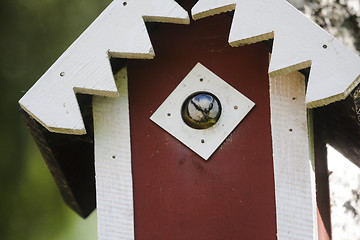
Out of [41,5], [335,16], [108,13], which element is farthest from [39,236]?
[108,13]

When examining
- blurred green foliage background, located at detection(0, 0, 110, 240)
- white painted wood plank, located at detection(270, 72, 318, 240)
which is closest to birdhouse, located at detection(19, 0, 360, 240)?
white painted wood plank, located at detection(270, 72, 318, 240)

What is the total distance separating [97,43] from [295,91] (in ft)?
1.34

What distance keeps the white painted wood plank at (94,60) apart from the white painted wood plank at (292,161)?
0.84 ft

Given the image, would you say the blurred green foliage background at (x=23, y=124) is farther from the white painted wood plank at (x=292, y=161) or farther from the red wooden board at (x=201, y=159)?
the white painted wood plank at (x=292, y=161)

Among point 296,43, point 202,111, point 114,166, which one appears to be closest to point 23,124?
point 114,166

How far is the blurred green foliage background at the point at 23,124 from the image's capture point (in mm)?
3234

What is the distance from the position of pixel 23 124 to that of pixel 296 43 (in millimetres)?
2423

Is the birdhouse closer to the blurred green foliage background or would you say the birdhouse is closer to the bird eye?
the bird eye

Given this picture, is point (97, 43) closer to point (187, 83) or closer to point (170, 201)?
point (187, 83)

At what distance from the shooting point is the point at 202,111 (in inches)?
47.9

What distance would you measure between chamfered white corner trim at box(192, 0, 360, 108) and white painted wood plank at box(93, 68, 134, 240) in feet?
0.92

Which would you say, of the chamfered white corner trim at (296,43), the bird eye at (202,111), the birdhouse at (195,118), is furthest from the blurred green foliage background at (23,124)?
the chamfered white corner trim at (296,43)

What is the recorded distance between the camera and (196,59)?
1.28 metres

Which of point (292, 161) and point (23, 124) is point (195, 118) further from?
point (23, 124)
